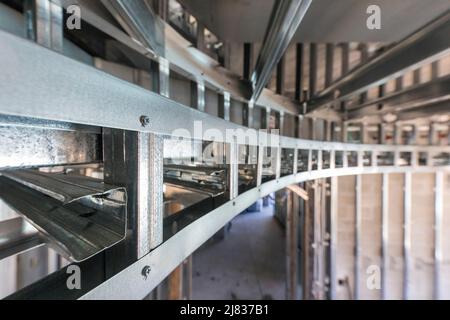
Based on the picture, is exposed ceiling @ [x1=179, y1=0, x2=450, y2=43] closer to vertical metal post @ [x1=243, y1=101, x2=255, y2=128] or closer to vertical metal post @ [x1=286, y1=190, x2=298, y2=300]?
vertical metal post @ [x1=243, y1=101, x2=255, y2=128]

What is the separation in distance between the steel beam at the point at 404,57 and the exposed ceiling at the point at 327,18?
0.44 ft

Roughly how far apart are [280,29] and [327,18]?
1.85 feet

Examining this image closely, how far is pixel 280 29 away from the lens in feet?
1.75

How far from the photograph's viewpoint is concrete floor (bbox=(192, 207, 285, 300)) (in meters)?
2.66

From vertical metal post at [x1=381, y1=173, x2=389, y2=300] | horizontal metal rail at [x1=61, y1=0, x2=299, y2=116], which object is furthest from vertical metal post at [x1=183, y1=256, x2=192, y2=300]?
vertical metal post at [x1=381, y1=173, x2=389, y2=300]

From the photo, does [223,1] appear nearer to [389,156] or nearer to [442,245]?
[389,156]

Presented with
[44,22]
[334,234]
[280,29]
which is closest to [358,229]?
[334,234]

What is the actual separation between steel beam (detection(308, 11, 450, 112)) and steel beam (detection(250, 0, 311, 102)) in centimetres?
48

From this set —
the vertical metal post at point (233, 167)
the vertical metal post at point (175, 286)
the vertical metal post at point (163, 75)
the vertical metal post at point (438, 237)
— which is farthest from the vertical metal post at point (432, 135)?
the vertical metal post at point (175, 286)

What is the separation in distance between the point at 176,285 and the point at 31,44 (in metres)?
2.19

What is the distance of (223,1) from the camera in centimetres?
83

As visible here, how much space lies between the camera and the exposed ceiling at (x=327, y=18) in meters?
0.82

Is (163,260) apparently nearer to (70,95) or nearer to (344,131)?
(70,95)
